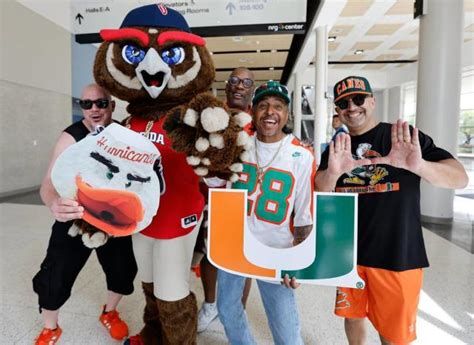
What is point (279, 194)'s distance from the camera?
132 cm

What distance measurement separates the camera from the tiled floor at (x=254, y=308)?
1942mm

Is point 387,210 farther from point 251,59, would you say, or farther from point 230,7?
point 251,59

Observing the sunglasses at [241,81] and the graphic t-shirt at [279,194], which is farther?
the sunglasses at [241,81]

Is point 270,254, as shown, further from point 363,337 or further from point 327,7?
point 327,7

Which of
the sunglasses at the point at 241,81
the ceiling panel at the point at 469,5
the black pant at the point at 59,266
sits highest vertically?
the ceiling panel at the point at 469,5

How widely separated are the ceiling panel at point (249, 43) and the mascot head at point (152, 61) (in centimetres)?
626

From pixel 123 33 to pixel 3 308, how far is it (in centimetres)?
212

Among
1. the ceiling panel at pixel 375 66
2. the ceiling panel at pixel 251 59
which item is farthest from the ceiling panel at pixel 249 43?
the ceiling panel at pixel 375 66

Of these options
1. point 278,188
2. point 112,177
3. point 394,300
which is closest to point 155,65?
point 112,177

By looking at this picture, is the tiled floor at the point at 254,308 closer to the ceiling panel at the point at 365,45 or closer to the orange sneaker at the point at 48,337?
the orange sneaker at the point at 48,337

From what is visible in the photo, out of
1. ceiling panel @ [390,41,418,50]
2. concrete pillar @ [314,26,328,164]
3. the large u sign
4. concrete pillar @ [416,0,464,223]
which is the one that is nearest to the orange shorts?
the large u sign

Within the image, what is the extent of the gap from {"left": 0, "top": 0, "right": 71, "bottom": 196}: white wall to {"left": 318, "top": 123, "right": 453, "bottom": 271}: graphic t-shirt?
21.7 feet

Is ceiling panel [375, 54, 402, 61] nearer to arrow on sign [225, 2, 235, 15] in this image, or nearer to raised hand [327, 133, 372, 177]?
arrow on sign [225, 2, 235, 15]

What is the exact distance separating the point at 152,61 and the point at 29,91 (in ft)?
21.3
